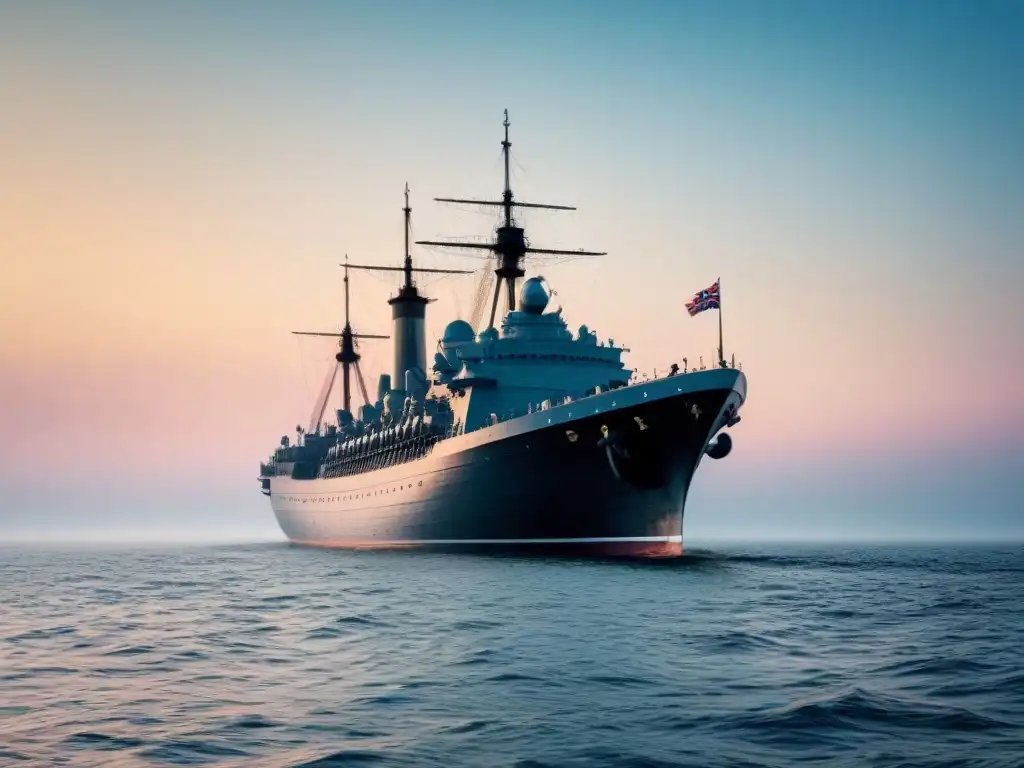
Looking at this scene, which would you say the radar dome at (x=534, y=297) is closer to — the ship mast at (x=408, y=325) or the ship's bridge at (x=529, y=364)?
the ship's bridge at (x=529, y=364)

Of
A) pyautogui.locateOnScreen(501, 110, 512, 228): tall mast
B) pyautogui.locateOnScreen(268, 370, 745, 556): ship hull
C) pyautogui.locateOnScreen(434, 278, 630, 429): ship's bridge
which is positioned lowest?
pyautogui.locateOnScreen(268, 370, 745, 556): ship hull

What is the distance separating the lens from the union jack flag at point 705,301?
30.7 meters

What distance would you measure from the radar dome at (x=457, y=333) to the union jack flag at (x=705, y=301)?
22994mm

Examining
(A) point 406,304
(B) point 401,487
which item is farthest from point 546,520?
(A) point 406,304

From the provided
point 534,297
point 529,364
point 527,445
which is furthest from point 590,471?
point 534,297

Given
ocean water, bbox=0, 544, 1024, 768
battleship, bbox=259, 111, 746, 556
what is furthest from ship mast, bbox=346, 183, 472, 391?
ocean water, bbox=0, 544, 1024, 768

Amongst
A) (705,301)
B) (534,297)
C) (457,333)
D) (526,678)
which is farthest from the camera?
(457,333)

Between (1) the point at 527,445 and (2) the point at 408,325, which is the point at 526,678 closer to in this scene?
(1) the point at 527,445

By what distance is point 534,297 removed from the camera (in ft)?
146

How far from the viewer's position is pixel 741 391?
34500mm

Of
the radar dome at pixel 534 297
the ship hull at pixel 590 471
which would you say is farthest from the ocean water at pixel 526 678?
the radar dome at pixel 534 297

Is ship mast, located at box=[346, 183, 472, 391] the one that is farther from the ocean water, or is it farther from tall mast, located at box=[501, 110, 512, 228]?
the ocean water

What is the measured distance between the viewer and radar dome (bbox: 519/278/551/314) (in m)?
44.5

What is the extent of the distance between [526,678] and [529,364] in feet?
98.8
